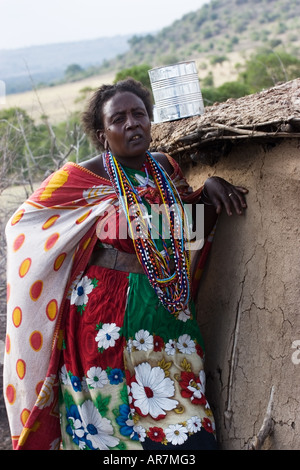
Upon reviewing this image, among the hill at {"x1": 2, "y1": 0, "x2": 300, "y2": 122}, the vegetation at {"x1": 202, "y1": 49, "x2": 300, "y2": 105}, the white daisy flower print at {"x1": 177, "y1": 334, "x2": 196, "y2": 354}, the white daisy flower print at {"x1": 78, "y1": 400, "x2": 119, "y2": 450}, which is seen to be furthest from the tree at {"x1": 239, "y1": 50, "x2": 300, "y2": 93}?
the hill at {"x1": 2, "y1": 0, "x2": 300, "y2": 122}

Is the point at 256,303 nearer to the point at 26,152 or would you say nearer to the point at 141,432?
the point at 141,432

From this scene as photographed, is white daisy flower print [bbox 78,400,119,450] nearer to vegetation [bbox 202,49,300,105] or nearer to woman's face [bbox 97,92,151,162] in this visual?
woman's face [bbox 97,92,151,162]

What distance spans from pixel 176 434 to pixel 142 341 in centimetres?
43

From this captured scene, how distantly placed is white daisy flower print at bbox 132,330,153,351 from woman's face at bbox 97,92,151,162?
0.80 metres

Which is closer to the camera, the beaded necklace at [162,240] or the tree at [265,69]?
the beaded necklace at [162,240]

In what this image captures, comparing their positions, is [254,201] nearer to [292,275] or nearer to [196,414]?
[292,275]

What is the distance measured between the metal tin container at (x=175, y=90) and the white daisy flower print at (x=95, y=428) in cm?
173

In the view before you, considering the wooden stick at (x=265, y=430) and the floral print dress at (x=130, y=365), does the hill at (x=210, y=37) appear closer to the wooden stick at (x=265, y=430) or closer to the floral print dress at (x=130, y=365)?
the floral print dress at (x=130, y=365)

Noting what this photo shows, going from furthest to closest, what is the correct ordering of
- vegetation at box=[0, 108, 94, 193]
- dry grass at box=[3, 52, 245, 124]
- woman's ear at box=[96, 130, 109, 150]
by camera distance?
dry grass at box=[3, 52, 245, 124] < vegetation at box=[0, 108, 94, 193] < woman's ear at box=[96, 130, 109, 150]

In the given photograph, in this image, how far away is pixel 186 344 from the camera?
3119 millimetres

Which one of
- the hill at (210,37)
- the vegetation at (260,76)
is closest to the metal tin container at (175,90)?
the vegetation at (260,76)

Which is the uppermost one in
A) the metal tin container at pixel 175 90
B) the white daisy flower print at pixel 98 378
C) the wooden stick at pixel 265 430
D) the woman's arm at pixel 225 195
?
the metal tin container at pixel 175 90

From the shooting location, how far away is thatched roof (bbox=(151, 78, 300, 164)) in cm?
280

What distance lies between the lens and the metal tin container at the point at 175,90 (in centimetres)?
391
